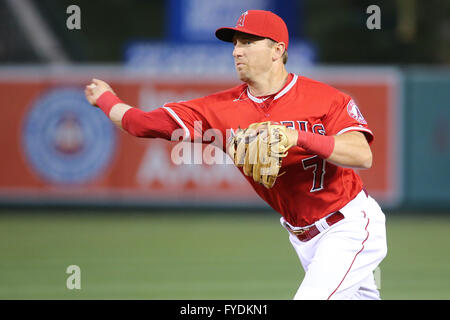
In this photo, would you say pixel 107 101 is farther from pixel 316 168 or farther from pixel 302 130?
pixel 316 168

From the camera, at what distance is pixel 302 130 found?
4445 millimetres

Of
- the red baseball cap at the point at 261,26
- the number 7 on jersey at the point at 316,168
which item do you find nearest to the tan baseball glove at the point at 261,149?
the number 7 on jersey at the point at 316,168

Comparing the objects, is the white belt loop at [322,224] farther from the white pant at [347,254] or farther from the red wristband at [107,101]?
the red wristband at [107,101]

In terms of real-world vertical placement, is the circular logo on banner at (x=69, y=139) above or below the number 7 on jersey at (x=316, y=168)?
above

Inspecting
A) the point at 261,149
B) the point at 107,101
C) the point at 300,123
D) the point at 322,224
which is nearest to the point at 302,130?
the point at 300,123

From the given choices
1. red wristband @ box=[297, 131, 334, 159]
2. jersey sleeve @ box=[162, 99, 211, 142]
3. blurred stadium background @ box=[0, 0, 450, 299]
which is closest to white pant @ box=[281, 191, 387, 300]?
red wristband @ box=[297, 131, 334, 159]

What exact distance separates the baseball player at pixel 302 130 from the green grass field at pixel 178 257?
260 centimetres

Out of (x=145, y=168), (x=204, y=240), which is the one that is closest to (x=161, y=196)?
(x=145, y=168)

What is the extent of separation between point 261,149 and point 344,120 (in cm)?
52

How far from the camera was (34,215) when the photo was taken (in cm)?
1297

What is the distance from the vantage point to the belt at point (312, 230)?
4539 mm

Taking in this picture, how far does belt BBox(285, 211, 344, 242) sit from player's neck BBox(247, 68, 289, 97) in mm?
786

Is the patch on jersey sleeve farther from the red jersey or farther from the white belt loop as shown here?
the white belt loop

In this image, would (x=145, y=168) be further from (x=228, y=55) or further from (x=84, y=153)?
(x=228, y=55)
